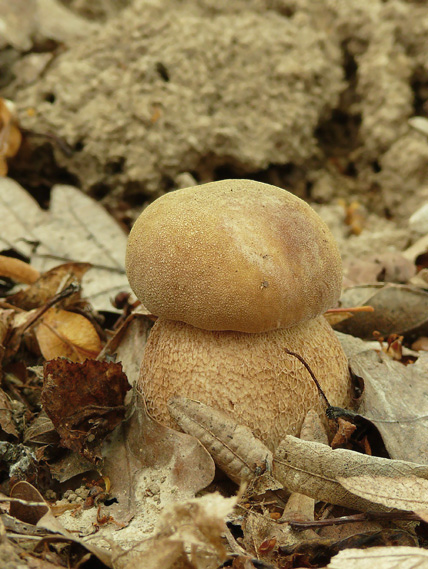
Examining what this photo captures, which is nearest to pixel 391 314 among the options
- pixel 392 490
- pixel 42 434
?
pixel 392 490

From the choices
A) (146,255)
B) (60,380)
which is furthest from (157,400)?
(146,255)

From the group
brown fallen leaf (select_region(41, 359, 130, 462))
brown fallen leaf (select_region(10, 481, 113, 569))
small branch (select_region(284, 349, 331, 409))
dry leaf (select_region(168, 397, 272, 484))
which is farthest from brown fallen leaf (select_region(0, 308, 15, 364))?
small branch (select_region(284, 349, 331, 409))

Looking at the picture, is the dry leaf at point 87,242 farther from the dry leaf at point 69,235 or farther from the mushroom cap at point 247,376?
the mushroom cap at point 247,376

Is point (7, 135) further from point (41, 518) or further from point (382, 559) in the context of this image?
point (382, 559)

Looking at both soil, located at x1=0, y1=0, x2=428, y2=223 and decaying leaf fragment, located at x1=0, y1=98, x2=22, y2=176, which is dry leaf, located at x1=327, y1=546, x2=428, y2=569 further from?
decaying leaf fragment, located at x1=0, y1=98, x2=22, y2=176

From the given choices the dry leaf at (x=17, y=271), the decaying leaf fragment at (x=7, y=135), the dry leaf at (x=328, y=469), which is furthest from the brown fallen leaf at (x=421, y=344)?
the decaying leaf fragment at (x=7, y=135)

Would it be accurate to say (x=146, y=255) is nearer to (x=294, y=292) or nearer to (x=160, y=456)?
(x=294, y=292)
